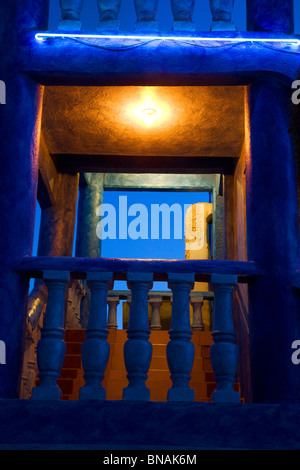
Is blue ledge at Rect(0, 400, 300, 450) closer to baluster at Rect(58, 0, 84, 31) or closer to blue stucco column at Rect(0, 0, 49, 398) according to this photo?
blue stucco column at Rect(0, 0, 49, 398)

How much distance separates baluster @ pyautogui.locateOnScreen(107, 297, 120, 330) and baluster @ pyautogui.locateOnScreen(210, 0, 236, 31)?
5.60 meters

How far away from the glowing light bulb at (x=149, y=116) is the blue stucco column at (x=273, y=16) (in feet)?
6.06

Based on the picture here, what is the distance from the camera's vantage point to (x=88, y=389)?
13.0 ft

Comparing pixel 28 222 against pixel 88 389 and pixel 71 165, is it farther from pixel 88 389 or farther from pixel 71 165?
pixel 71 165

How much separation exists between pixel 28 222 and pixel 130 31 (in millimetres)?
2029

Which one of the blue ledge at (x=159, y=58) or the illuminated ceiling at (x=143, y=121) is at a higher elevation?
the illuminated ceiling at (x=143, y=121)

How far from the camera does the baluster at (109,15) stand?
17.4 ft

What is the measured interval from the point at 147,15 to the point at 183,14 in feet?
1.13

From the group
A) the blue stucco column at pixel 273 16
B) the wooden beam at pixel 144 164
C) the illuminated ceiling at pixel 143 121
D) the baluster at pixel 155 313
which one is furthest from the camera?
the baluster at pixel 155 313

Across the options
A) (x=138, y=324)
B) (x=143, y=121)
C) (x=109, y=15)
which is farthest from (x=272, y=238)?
(x=143, y=121)

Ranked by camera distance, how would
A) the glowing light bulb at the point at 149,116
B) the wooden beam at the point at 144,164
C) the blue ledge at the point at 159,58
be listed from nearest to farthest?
the blue ledge at the point at 159,58 → the glowing light bulb at the point at 149,116 → the wooden beam at the point at 144,164

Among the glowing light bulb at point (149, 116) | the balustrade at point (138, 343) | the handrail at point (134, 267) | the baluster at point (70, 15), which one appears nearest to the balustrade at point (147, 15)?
the baluster at point (70, 15)

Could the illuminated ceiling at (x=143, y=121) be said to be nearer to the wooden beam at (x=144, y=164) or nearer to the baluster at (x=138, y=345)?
the wooden beam at (x=144, y=164)

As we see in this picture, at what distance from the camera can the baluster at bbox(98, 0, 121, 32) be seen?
5289 mm
